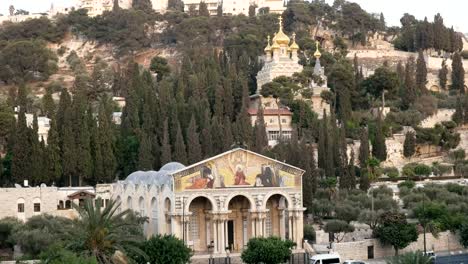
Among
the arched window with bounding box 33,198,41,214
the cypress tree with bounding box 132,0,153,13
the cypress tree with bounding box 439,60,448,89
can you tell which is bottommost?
the arched window with bounding box 33,198,41,214

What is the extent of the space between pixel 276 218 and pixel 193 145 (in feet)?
35.6

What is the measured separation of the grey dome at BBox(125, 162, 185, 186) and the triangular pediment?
41.7 inches

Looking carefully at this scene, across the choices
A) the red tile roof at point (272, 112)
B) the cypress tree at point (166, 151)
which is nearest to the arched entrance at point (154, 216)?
the cypress tree at point (166, 151)

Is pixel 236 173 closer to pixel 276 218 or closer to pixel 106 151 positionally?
pixel 276 218

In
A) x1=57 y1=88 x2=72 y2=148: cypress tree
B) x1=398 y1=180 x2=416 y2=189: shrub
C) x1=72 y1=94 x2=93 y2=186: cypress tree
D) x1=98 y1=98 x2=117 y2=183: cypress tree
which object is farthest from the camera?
x1=398 y1=180 x2=416 y2=189: shrub

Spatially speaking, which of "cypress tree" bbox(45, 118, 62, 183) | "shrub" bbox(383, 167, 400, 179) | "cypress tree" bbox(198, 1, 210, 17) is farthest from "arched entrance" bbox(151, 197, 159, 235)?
"cypress tree" bbox(198, 1, 210, 17)

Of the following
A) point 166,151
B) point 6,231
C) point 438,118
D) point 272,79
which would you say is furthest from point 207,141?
point 438,118

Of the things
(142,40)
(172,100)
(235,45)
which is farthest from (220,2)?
(172,100)

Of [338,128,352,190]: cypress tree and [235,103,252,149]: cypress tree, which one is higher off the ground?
[235,103,252,149]: cypress tree

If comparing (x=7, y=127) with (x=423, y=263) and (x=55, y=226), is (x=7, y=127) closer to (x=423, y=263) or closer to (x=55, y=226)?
(x=55, y=226)

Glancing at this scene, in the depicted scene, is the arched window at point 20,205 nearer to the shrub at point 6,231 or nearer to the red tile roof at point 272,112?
the shrub at point 6,231

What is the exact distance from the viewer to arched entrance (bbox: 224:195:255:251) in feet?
177

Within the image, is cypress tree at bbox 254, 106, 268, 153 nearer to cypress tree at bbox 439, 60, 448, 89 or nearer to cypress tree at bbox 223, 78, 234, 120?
cypress tree at bbox 223, 78, 234, 120

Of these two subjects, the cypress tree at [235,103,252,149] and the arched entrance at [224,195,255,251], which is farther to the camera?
the cypress tree at [235,103,252,149]
